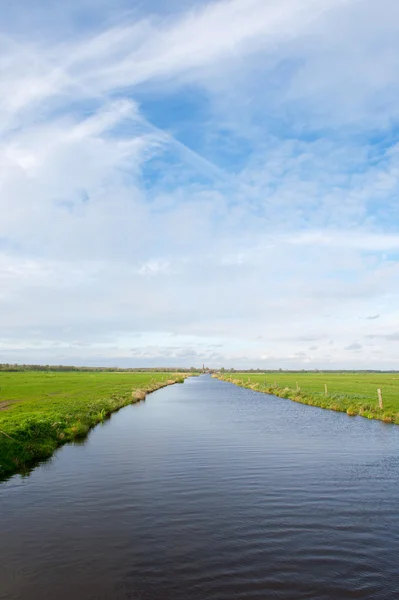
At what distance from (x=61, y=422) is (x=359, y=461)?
20760mm

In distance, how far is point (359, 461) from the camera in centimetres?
2316

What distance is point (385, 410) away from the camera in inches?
1591

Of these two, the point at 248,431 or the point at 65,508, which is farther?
the point at 248,431

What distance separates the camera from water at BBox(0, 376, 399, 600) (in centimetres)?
993

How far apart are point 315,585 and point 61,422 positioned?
81.5 ft

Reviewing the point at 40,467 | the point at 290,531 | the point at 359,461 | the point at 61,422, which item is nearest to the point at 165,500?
the point at 290,531

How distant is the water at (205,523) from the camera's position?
9930 mm

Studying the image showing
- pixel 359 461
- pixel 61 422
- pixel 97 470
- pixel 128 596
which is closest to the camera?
pixel 128 596

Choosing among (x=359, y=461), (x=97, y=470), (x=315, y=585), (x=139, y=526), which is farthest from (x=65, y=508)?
(x=359, y=461)

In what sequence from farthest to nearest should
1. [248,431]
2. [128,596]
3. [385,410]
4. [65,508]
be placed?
[385,410]
[248,431]
[65,508]
[128,596]

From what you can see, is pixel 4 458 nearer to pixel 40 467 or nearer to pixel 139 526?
pixel 40 467

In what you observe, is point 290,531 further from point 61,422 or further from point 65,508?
point 61,422

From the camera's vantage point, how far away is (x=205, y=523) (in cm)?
1383

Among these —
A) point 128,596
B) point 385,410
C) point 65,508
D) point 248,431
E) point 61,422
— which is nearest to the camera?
point 128,596
